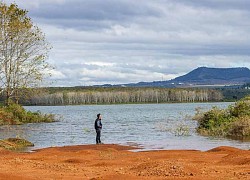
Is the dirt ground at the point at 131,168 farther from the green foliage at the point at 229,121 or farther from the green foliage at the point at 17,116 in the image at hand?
the green foliage at the point at 17,116

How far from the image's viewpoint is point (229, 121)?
4875 centimetres

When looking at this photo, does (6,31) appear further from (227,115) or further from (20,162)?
(20,162)

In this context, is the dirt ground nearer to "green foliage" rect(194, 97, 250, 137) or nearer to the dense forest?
"green foliage" rect(194, 97, 250, 137)

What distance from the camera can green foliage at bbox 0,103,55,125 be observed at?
6519 centimetres

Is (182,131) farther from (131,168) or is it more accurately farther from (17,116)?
(131,168)

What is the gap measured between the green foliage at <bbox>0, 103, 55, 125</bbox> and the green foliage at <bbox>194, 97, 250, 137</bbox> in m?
24.1

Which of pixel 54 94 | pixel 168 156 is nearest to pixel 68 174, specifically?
pixel 168 156

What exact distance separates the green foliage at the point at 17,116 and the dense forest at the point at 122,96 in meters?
103

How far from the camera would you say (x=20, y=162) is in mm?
24172

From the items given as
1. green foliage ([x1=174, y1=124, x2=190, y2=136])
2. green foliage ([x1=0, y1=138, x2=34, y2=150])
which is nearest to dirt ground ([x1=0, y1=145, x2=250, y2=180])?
green foliage ([x1=0, y1=138, x2=34, y2=150])

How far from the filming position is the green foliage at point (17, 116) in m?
65.2

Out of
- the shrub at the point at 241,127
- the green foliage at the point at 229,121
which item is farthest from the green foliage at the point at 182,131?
the shrub at the point at 241,127

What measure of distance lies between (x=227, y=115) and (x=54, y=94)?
13612 centimetres

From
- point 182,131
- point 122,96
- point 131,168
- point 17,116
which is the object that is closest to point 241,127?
point 182,131
